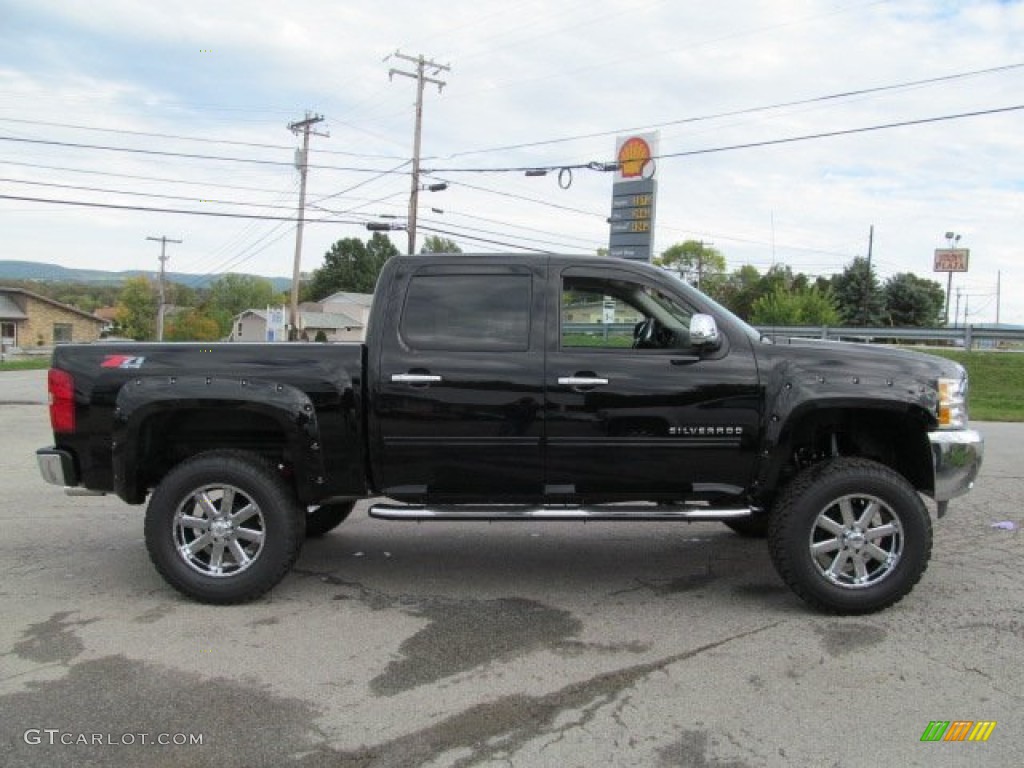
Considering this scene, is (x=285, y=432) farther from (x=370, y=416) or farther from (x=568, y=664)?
(x=568, y=664)

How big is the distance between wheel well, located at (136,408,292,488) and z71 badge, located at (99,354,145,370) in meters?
0.35

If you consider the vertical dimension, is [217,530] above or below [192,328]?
below

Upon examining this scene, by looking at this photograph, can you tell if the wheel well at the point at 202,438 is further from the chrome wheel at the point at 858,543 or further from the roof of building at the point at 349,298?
the roof of building at the point at 349,298

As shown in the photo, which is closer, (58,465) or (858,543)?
(858,543)

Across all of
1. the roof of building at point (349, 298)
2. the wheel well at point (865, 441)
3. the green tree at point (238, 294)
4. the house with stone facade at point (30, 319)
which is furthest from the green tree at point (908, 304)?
the green tree at point (238, 294)

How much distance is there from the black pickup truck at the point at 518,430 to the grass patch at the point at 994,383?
45.2ft

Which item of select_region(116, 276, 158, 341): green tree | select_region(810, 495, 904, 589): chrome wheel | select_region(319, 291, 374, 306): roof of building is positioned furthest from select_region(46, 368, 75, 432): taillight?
select_region(116, 276, 158, 341): green tree

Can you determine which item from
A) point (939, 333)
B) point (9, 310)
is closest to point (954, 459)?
point (939, 333)

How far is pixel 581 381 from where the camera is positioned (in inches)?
180

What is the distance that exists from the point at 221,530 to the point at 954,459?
4068 mm

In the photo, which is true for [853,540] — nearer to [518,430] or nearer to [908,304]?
[518,430]

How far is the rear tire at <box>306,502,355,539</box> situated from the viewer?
20.0ft

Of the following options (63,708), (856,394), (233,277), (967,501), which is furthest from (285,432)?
(233,277)

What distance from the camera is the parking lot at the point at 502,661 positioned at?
10.4ft
